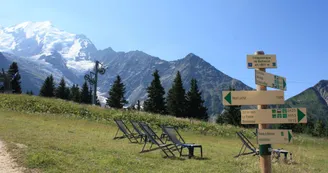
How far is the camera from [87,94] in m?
77.9

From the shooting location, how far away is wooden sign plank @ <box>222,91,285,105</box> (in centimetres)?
474

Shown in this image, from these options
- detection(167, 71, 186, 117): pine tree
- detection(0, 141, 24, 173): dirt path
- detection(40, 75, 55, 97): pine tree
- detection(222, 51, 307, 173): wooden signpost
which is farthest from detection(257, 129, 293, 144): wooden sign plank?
detection(40, 75, 55, 97): pine tree

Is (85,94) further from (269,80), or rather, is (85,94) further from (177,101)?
(269,80)

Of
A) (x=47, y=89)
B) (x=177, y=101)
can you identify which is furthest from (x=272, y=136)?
(x=47, y=89)

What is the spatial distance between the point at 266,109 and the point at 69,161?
4.88m

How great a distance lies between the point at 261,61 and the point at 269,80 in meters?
0.32

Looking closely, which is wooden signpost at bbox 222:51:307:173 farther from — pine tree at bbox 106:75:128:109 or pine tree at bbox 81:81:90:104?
pine tree at bbox 81:81:90:104

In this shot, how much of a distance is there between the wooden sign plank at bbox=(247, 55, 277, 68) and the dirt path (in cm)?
498

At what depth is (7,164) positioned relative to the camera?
7000 mm

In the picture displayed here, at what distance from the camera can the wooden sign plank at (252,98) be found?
4.74 metres

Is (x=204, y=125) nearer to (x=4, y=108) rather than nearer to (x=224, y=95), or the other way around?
(x=4, y=108)

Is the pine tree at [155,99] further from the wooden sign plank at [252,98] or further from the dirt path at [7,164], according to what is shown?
the wooden sign plank at [252,98]

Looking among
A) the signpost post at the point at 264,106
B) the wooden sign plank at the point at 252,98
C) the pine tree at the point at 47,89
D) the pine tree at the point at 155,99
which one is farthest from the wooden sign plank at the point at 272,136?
the pine tree at the point at 47,89

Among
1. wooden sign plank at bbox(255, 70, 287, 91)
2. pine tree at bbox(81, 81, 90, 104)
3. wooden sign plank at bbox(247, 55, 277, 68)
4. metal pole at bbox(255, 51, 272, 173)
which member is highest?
pine tree at bbox(81, 81, 90, 104)
